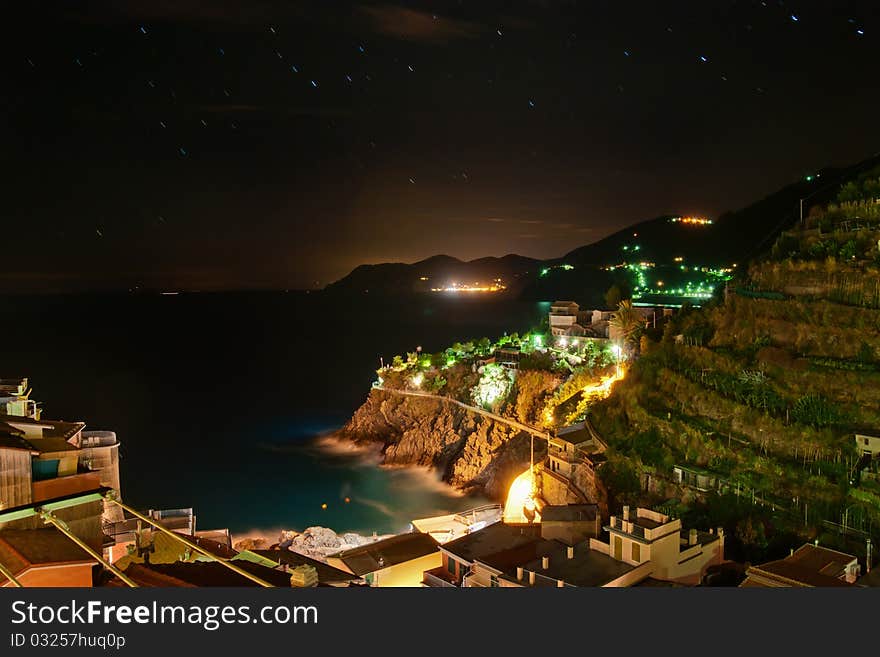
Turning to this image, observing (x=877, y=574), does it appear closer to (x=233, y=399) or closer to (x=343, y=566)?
(x=343, y=566)

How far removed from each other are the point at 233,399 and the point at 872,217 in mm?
35224

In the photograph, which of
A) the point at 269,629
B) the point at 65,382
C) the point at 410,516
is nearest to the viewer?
the point at 269,629

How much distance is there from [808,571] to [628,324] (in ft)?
56.4

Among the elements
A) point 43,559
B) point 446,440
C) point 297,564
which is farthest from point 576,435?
point 43,559

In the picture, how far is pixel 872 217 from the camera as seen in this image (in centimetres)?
1591

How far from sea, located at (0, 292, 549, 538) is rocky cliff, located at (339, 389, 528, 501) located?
0.80m

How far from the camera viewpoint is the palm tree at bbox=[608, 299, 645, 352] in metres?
24.4

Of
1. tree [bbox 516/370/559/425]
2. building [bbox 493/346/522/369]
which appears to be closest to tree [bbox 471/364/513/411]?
building [bbox 493/346/522/369]

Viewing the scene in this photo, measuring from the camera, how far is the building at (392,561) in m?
11.9

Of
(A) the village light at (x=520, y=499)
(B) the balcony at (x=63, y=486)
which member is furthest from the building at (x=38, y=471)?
(A) the village light at (x=520, y=499)

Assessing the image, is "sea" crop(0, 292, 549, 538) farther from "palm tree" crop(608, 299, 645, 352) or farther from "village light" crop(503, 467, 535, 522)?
"palm tree" crop(608, 299, 645, 352)

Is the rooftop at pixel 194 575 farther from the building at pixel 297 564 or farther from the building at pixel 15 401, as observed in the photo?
the building at pixel 15 401

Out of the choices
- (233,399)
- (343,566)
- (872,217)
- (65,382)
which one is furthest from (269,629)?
(65,382)

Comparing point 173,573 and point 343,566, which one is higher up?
point 173,573
